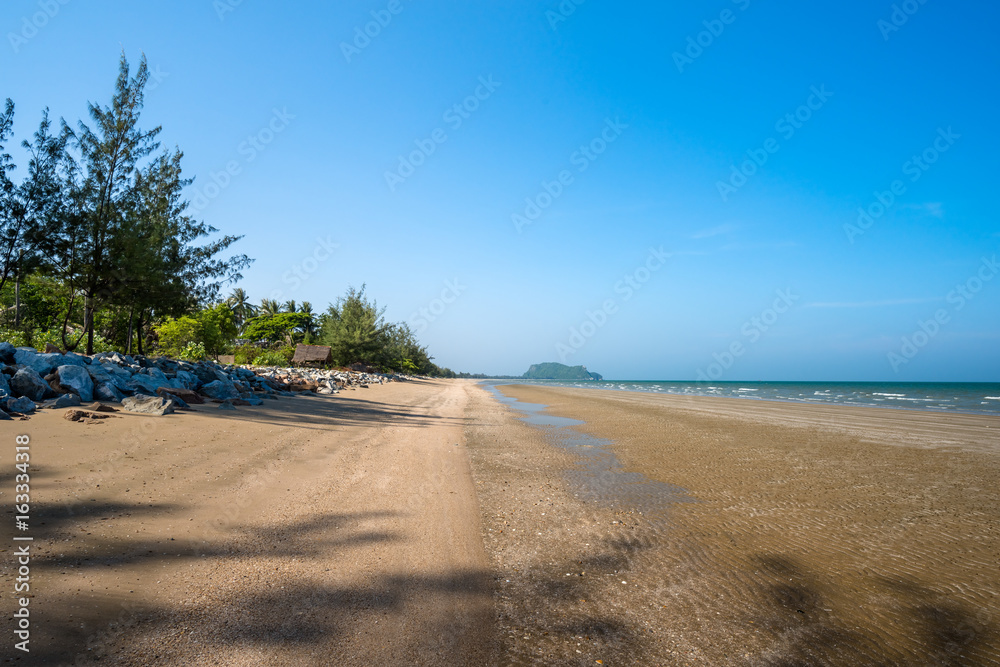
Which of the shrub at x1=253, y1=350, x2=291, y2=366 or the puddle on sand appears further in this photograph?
the shrub at x1=253, y1=350, x2=291, y2=366

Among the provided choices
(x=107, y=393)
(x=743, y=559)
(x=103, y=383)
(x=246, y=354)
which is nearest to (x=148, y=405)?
(x=107, y=393)

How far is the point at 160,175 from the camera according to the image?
15297 millimetres

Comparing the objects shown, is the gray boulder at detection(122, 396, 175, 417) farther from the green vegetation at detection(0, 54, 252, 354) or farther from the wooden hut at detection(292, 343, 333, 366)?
the wooden hut at detection(292, 343, 333, 366)

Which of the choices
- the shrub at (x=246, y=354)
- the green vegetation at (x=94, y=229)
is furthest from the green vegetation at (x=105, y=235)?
the shrub at (x=246, y=354)

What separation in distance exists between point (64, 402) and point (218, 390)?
146 inches

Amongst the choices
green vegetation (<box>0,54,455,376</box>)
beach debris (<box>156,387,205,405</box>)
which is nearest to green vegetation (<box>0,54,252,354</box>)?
green vegetation (<box>0,54,455,376</box>)

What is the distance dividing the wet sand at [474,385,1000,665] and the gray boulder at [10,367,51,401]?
6.69 meters

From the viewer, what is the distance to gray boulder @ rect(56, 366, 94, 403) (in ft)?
22.7

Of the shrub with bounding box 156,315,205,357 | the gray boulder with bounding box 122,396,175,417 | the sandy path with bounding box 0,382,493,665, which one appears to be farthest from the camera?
the shrub with bounding box 156,315,205,357

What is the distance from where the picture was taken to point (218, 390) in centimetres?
1011

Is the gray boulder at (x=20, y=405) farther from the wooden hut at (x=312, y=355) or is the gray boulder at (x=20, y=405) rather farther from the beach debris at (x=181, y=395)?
the wooden hut at (x=312, y=355)

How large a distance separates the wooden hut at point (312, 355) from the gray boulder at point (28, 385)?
2930 cm

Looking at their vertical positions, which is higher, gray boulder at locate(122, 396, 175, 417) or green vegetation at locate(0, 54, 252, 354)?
green vegetation at locate(0, 54, 252, 354)

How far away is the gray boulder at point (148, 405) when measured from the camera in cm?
711
